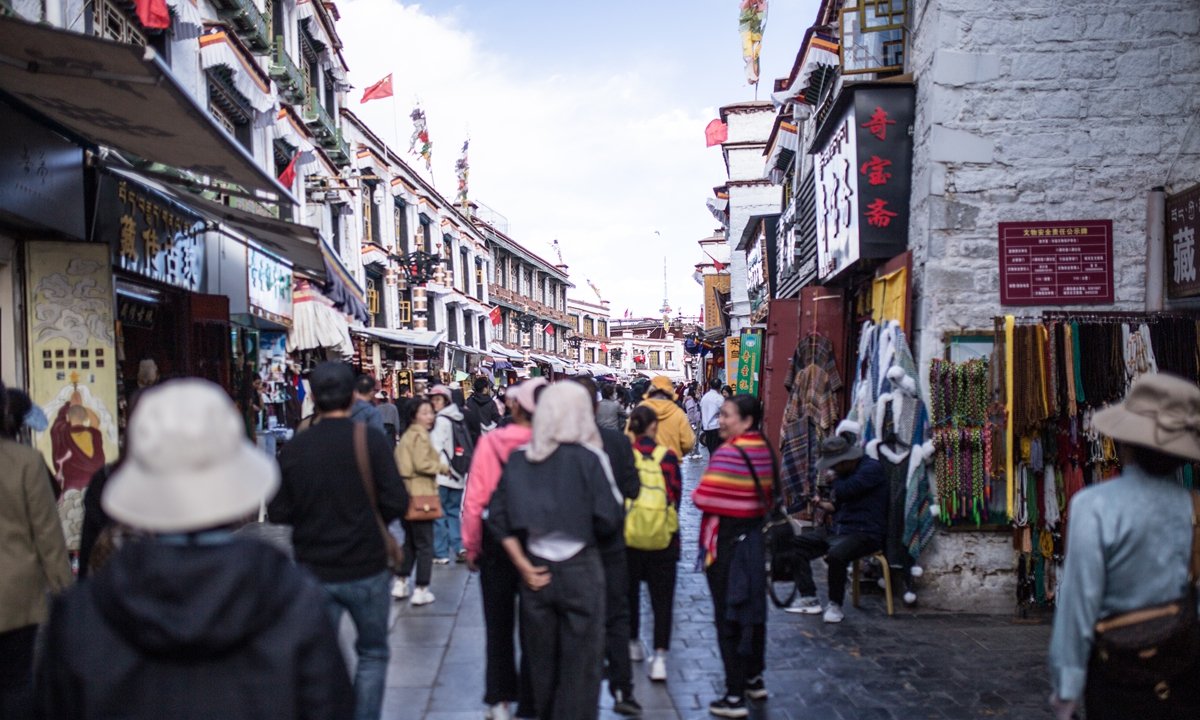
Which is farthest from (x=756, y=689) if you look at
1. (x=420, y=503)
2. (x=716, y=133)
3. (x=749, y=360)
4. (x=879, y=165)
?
(x=716, y=133)

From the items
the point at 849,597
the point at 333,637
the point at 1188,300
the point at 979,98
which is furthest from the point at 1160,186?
the point at 333,637

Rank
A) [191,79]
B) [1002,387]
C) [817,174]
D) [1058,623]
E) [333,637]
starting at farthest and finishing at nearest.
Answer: [191,79] < [817,174] < [1002,387] < [1058,623] < [333,637]

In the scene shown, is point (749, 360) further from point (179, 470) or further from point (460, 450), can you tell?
point (179, 470)

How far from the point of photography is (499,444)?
178 inches

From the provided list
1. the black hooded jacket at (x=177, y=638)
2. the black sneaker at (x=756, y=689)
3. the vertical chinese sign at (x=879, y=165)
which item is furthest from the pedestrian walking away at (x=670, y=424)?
the black hooded jacket at (x=177, y=638)

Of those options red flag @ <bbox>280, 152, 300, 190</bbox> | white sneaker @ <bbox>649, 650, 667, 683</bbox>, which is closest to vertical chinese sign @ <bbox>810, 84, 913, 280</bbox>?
white sneaker @ <bbox>649, 650, 667, 683</bbox>

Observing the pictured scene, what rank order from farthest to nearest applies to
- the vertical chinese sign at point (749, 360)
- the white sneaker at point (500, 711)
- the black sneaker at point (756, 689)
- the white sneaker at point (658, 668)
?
the vertical chinese sign at point (749, 360)
the white sneaker at point (658, 668)
the black sneaker at point (756, 689)
the white sneaker at point (500, 711)

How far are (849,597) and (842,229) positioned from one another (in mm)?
3437

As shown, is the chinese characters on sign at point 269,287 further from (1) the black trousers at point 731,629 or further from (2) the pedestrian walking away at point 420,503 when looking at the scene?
(1) the black trousers at point 731,629

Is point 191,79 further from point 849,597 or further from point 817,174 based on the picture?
point 849,597

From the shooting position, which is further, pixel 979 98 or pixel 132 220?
pixel 132 220

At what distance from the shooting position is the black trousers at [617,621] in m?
4.39

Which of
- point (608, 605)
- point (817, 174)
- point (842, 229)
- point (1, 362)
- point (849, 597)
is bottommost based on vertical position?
point (849, 597)

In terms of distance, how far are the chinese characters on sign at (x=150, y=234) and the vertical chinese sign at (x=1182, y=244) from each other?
9.21m
